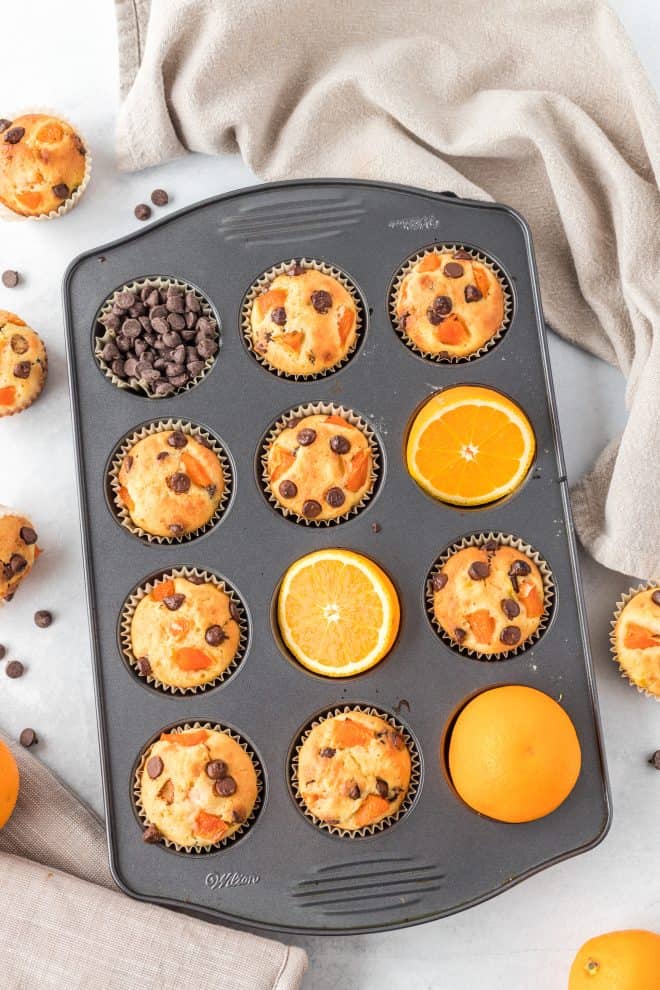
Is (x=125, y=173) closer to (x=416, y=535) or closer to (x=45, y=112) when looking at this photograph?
(x=45, y=112)

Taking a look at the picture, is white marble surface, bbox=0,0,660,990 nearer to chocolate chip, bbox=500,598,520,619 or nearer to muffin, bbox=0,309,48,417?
muffin, bbox=0,309,48,417

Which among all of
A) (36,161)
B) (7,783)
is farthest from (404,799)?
(36,161)

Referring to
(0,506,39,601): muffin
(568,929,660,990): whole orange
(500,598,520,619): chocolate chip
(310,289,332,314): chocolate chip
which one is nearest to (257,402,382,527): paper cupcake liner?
(310,289,332,314): chocolate chip

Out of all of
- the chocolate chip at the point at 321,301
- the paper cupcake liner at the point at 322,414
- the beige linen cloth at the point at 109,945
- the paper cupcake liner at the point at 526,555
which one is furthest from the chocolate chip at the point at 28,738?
the chocolate chip at the point at 321,301

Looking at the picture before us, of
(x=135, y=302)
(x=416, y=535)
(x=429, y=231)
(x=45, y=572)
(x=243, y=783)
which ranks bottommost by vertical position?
(x=243, y=783)

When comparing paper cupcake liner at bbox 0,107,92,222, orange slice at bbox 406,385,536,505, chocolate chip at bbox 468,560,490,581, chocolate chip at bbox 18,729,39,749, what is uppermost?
paper cupcake liner at bbox 0,107,92,222

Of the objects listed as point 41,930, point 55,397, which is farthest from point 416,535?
point 41,930
